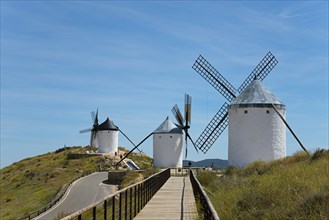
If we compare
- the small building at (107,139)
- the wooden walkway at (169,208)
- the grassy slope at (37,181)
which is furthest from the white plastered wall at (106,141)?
the wooden walkway at (169,208)

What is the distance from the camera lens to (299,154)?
115 ft

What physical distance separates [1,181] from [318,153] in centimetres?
5214

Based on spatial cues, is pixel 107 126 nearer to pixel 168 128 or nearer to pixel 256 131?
pixel 168 128

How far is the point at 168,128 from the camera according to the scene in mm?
58188

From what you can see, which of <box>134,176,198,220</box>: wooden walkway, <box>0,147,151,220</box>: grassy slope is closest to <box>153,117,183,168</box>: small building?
<box>0,147,151,220</box>: grassy slope

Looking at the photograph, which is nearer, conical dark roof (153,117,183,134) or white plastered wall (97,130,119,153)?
conical dark roof (153,117,183,134)

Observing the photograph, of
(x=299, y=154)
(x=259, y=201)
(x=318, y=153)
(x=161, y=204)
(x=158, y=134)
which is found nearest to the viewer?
(x=259, y=201)

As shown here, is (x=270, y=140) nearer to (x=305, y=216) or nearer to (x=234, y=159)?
(x=234, y=159)

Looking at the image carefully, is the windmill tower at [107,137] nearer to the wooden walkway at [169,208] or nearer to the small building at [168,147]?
the small building at [168,147]

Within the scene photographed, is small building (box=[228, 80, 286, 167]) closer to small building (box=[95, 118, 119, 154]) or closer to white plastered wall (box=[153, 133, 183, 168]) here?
white plastered wall (box=[153, 133, 183, 168])

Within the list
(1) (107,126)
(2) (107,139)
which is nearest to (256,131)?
(2) (107,139)

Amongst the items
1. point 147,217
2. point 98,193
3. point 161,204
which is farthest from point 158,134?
point 147,217

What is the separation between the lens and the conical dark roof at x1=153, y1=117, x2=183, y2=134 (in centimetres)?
5784

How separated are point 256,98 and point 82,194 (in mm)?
17168
